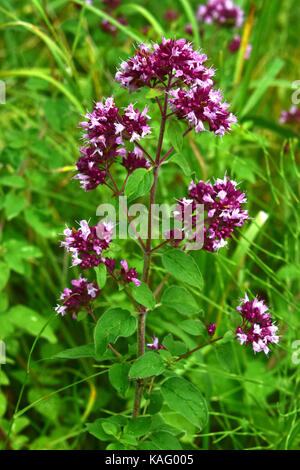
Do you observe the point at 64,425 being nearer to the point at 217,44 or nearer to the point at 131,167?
the point at 131,167

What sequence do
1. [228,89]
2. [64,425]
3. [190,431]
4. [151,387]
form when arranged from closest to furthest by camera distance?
[151,387], [190,431], [64,425], [228,89]

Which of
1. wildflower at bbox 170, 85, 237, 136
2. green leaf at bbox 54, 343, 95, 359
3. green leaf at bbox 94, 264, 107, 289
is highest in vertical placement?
wildflower at bbox 170, 85, 237, 136

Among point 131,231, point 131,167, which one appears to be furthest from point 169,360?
point 131,167

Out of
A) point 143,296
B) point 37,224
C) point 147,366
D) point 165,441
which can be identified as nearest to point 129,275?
point 143,296

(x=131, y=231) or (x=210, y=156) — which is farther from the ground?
(x=210, y=156)

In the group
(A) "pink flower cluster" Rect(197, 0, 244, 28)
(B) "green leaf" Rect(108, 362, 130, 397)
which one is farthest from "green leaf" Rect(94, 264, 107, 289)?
(A) "pink flower cluster" Rect(197, 0, 244, 28)

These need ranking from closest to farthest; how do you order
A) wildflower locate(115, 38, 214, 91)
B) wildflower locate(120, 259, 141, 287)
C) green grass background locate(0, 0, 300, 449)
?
wildflower locate(115, 38, 214, 91)
wildflower locate(120, 259, 141, 287)
green grass background locate(0, 0, 300, 449)

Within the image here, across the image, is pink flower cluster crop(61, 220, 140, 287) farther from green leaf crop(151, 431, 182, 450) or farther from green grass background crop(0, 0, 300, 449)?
green leaf crop(151, 431, 182, 450)

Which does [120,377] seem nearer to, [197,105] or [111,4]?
[197,105]
